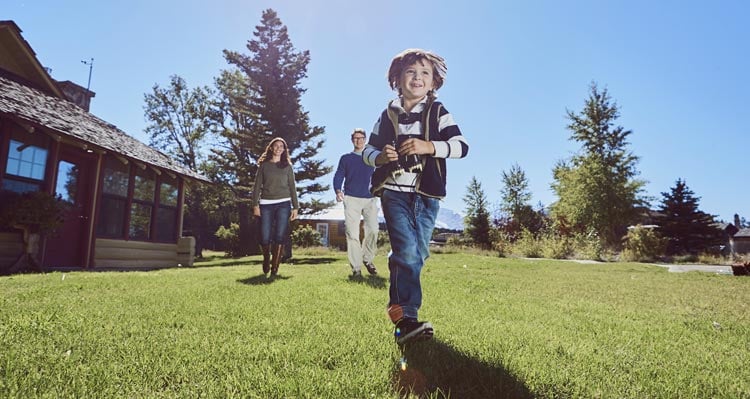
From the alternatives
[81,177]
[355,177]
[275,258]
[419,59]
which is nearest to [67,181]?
[81,177]

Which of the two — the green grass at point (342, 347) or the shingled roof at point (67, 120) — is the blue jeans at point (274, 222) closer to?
the green grass at point (342, 347)

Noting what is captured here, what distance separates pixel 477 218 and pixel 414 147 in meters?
25.8

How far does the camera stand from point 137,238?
40.7 ft

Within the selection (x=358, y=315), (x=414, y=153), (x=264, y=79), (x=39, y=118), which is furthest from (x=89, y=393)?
(x=264, y=79)

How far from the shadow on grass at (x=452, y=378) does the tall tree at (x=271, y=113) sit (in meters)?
21.6

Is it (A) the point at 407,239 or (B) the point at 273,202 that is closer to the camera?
(A) the point at 407,239

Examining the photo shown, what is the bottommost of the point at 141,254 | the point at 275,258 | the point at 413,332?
the point at 413,332

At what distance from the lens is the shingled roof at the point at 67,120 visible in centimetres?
877

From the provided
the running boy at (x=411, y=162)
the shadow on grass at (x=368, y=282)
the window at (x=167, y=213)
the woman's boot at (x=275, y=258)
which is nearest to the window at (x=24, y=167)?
the window at (x=167, y=213)

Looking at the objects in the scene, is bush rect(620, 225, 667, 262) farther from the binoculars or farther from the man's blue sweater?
the binoculars

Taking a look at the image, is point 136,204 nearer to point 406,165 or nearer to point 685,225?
point 406,165

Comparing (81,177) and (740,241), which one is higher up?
(81,177)

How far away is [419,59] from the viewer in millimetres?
3191

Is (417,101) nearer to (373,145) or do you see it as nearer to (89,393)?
(373,145)
